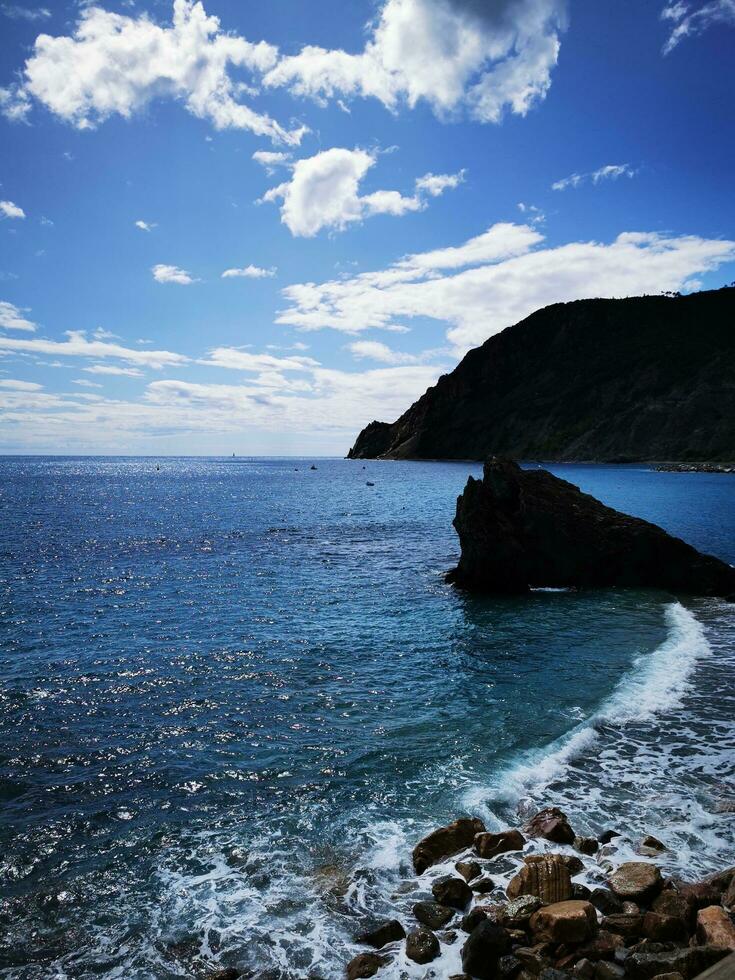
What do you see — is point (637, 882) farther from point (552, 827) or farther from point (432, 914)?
point (432, 914)

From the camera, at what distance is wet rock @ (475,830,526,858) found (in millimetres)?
10297

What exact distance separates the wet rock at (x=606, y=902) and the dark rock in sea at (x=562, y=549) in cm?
2349

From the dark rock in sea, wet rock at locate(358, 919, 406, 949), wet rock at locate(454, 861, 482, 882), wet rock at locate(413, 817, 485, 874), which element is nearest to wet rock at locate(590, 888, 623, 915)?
wet rock at locate(454, 861, 482, 882)

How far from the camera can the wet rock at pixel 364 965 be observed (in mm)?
7883

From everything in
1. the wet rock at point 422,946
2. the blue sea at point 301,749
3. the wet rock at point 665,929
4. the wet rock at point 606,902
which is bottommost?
the blue sea at point 301,749

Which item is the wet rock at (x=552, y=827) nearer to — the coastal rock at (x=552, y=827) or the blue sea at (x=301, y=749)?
the coastal rock at (x=552, y=827)

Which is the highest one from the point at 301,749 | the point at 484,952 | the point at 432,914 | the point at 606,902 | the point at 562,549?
the point at 562,549

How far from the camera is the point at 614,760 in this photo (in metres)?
13.7

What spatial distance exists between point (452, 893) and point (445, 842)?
4.31 feet

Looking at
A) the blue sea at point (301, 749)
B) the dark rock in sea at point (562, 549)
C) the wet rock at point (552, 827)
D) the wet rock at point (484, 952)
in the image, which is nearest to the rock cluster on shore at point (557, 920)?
the wet rock at point (484, 952)

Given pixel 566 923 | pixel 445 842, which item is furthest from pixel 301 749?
pixel 566 923

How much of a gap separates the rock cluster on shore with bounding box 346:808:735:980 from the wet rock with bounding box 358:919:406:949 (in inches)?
0.6

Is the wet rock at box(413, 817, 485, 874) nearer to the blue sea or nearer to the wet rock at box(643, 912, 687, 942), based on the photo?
the blue sea

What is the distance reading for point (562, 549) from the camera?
3362cm
